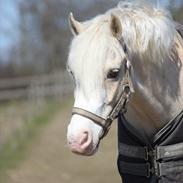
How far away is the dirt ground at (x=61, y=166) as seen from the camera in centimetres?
947

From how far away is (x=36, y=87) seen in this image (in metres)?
22.2

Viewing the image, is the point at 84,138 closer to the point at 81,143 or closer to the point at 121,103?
the point at 81,143

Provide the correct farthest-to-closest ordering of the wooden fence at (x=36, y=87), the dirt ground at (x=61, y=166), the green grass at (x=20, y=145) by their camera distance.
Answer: the wooden fence at (x=36, y=87) < the green grass at (x=20, y=145) < the dirt ground at (x=61, y=166)

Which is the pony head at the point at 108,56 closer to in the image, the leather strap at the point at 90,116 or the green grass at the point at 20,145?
the leather strap at the point at 90,116

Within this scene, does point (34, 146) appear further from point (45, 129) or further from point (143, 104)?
point (143, 104)

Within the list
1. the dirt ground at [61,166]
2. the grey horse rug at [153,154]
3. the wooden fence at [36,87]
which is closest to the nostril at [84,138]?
the grey horse rug at [153,154]

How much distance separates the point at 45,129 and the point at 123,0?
36.0ft

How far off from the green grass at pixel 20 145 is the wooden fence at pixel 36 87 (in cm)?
401

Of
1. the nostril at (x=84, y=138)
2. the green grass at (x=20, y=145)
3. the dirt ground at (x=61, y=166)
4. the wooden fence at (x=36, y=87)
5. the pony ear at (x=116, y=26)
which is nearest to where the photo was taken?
the nostril at (x=84, y=138)

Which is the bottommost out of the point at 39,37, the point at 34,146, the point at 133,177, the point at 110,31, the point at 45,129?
the point at 39,37

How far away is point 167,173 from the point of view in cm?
397

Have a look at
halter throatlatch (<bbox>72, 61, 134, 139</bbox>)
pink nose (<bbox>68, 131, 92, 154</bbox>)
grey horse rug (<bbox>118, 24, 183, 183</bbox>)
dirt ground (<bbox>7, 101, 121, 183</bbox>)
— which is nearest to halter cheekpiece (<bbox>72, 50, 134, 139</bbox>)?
halter throatlatch (<bbox>72, 61, 134, 139</bbox>)

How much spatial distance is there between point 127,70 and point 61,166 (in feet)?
23.0

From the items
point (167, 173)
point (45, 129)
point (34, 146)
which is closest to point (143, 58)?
point (167, 173)
